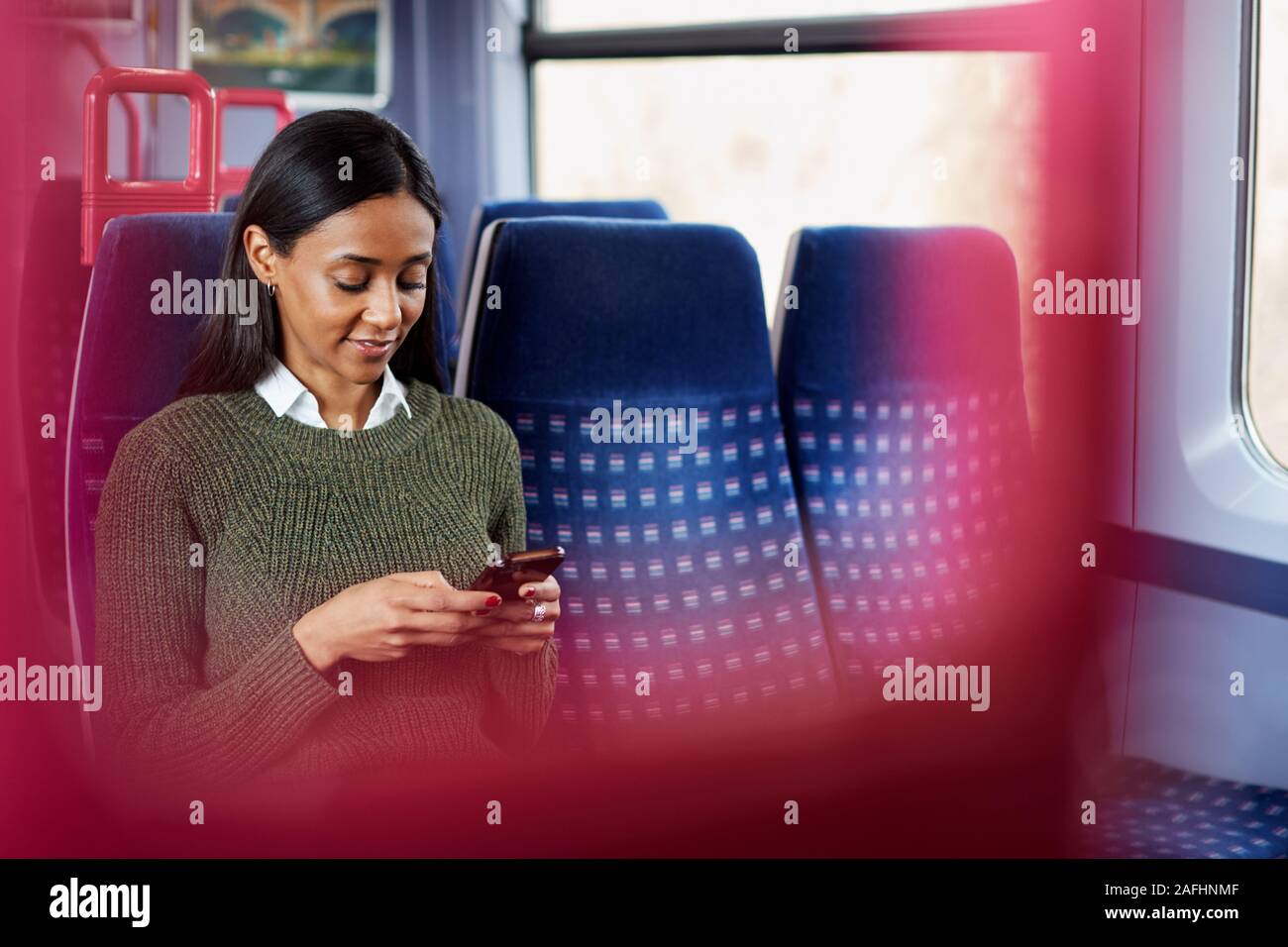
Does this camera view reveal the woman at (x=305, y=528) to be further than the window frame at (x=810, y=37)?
No

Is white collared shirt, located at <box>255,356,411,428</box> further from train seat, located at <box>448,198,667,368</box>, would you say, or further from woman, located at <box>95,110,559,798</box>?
train seat, located at <box>448,198,667,368</box>

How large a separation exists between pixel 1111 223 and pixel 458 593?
1.15 metres

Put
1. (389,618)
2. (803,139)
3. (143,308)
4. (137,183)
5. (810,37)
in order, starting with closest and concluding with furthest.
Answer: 1. (389,618)
2. (143,308)
3. (137,183)
4. (810,37)
5. (803,139)

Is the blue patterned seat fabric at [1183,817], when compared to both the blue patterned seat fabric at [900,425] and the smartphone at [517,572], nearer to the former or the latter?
the blue patterned seat fabric at [900,425]

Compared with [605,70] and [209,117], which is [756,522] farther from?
[605,70]

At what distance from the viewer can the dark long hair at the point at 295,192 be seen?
1.10 m

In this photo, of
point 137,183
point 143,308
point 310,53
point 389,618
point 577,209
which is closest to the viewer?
point 389,618

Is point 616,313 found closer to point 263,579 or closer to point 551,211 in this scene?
point 263,579

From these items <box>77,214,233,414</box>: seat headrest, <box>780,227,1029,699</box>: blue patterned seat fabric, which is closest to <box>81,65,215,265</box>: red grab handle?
<box>77,214,233,414</box>: seat headrest

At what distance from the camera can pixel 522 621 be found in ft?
3.75

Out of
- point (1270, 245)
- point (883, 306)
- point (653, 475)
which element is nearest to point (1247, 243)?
point (1270, 245)

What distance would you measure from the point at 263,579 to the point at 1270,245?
1.36m

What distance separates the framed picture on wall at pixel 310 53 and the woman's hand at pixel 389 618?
3336mm

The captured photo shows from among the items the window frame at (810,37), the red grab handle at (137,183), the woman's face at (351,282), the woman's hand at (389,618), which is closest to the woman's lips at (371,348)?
the woman's face at (351,282)
